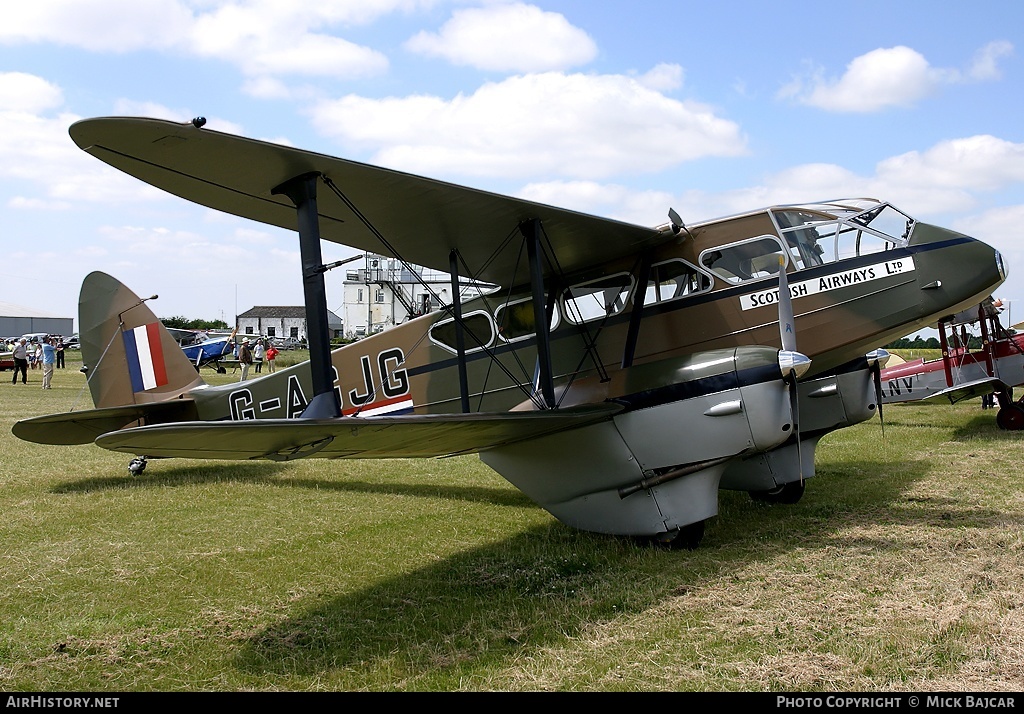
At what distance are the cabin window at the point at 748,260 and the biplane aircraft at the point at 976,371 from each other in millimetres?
9062

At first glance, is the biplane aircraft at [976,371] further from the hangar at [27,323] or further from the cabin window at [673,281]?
the hangar at [27,323]

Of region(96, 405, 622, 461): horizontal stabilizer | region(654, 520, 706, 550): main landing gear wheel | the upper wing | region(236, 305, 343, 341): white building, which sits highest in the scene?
region(236, 305, 343, 341): white building

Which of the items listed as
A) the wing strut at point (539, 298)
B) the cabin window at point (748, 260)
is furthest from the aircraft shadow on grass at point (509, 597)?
the cabin window at point (748, 260)

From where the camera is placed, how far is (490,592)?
5312 mm

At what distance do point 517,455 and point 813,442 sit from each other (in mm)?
3379

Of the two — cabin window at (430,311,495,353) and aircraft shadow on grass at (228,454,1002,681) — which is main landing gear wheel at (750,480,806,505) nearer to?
aircraft shadow on grass at (228,454,1002,681)

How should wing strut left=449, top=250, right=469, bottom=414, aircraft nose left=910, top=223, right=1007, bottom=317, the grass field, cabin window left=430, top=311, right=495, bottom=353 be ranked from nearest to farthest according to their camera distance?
the grass field → aircraft nose left=910, top=223, right=1007, bottom=317 → wing strut left=449, top=250, right=469, bottom=414 → cabin window left=430, top=311, right=495, bottom=353

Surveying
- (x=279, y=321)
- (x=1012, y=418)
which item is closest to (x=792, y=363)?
(x=1012, y=418)

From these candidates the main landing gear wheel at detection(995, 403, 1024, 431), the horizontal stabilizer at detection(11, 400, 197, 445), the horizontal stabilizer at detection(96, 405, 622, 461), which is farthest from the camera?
the main landing gear wheel at detection(995, 403, 1024, 431)

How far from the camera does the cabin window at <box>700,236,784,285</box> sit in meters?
6.98

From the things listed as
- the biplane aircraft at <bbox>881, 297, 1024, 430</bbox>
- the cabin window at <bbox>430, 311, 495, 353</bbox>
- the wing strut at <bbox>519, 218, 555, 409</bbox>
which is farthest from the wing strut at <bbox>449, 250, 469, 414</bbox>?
the biplane aircraft at <bbox>881, 297, 1024, 430</bbox>

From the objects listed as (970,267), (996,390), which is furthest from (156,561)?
(996,390)

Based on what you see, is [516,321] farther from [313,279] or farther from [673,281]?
[313,279]

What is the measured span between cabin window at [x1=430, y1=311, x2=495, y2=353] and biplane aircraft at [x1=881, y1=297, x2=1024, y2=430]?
400 inches
